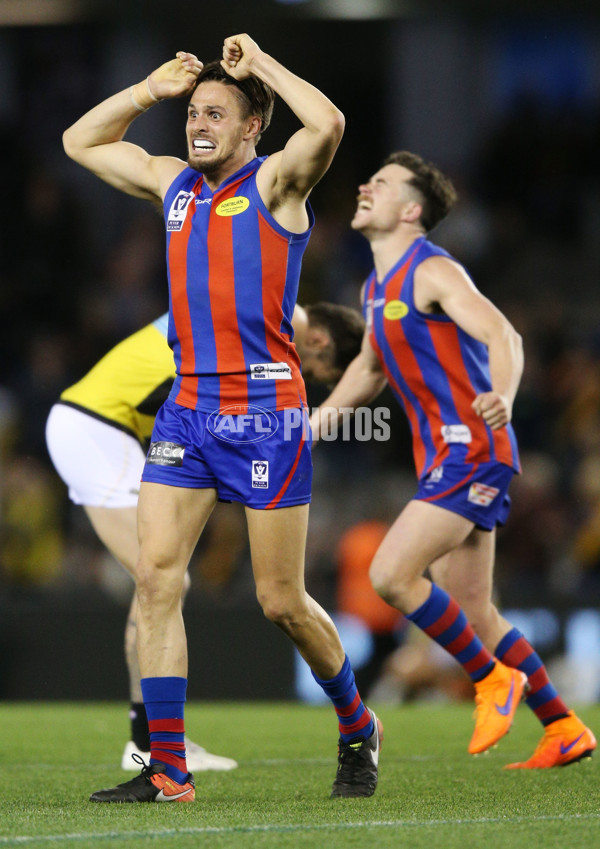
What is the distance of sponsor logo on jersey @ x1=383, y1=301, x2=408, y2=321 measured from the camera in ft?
19.5

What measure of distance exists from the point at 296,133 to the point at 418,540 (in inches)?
81.1

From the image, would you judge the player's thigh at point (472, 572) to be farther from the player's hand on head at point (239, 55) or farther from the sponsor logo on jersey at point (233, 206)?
the player's hand on head at point (239, 55)

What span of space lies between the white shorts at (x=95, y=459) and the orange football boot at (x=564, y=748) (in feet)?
7.13

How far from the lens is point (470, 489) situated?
5.77 m

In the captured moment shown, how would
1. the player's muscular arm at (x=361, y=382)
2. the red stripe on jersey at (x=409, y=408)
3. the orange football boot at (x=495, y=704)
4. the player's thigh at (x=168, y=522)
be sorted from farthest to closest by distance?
the player's muscular arm at (x=361, y=382)
the red stripe on jersey at (x=409, y=408)
the orange football boot at (x=495, y=704)
the player's thigh at (x=168, y=522)

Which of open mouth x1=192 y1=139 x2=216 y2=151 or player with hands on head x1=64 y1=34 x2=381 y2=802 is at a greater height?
open mouth x1=192 y1=139 x2=216 y2=151

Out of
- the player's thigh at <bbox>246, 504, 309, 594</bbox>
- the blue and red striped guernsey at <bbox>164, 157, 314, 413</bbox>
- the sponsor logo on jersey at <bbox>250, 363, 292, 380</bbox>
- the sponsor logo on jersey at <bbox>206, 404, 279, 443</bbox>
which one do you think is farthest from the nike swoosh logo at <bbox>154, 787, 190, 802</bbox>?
the sponsor logo on jersey at <bbox>250, 363, 292, 380</bbox>

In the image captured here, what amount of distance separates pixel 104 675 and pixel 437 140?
9.04 m

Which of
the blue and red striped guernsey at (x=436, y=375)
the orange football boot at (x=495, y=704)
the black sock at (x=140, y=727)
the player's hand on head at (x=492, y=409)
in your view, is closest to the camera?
the player's hand on head at (x=492, y=409)

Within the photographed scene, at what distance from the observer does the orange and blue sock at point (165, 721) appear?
438 cm

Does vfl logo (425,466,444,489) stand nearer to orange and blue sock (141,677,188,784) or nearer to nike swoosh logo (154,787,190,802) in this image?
orange and blue sock (141,677,188,784)

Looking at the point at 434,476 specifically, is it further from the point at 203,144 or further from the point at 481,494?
the point at 203,144

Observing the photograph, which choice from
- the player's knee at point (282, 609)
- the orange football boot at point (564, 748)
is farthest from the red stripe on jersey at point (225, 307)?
the orange football boot at point (564, 748)

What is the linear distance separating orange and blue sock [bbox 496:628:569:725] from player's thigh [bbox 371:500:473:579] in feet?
1.96
